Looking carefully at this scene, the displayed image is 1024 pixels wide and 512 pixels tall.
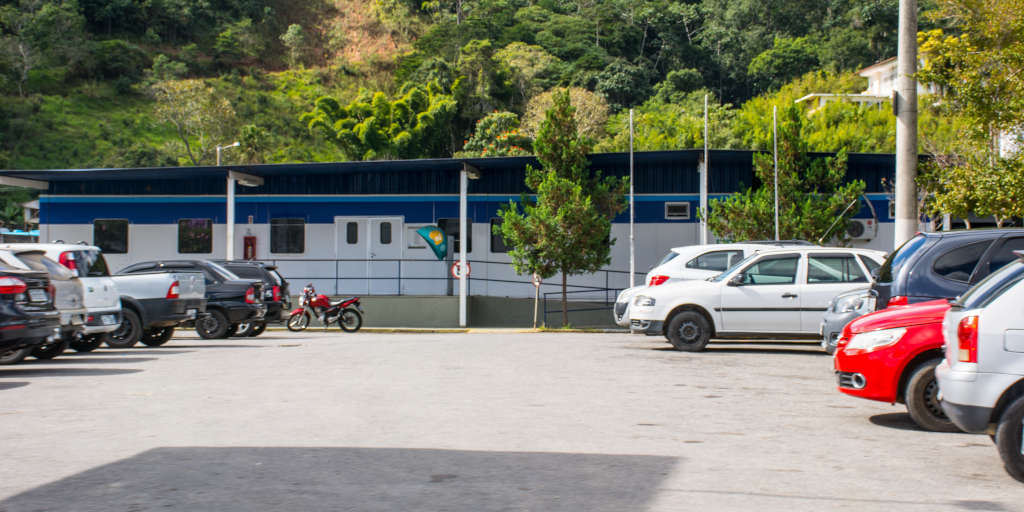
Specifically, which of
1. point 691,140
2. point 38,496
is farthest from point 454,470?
point 691,140

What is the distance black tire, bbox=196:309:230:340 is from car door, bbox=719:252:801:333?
407 inches

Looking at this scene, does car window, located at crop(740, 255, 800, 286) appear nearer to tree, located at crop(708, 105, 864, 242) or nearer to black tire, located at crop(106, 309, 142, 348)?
tree, located at crop(708, 105, 864, 242)

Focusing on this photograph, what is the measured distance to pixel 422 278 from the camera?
94.2 feet

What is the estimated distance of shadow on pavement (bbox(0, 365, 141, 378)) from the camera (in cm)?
1210

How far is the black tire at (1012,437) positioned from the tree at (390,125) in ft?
208

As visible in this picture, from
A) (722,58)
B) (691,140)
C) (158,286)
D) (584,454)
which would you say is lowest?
(584,454)

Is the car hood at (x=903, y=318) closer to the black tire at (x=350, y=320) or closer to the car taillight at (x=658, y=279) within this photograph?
the car taillight at (x=658, y=279)

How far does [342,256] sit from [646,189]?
A: 930 cm

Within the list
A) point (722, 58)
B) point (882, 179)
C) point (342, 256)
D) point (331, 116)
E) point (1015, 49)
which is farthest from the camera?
point (722, 58)

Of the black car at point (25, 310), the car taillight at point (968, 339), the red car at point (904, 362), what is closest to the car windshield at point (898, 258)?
the red car at point (904, 362)

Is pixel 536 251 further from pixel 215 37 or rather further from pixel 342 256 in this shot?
pixel 215 37

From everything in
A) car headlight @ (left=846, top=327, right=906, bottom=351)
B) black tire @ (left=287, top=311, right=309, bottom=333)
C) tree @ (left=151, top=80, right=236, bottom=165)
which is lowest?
black tire @ (left=287, top=311, right=309, bottom=333)

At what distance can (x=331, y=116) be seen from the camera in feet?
233

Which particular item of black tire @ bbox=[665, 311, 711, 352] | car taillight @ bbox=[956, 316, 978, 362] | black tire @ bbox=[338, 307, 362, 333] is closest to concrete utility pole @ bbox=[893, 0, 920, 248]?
black tire @ bbox=[665, 311, 711, 352]
